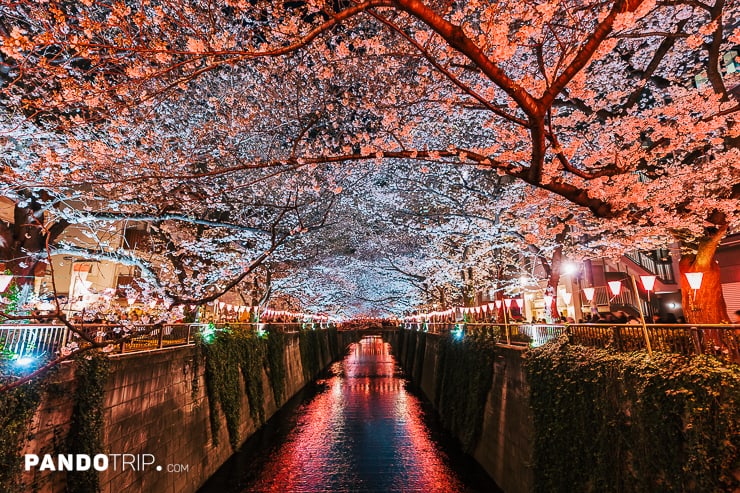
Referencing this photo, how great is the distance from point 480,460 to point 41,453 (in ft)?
41.7

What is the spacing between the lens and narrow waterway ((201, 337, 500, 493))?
11.9 metres

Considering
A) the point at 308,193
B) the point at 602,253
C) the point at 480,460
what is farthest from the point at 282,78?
the point at 602,253

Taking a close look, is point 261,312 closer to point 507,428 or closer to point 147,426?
point 147,426

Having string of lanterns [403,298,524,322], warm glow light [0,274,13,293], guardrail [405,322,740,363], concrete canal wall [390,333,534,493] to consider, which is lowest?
concrete canal wall [390,333,534,493]

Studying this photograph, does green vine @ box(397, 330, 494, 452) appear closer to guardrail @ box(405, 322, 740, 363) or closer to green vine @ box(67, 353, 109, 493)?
guardrail @ box(405, 322, 740, 363)

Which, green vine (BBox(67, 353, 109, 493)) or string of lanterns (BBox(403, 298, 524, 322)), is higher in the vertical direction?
string of lanterns (BBox(403, 298, 524, 322))

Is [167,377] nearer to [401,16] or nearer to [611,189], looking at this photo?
[401,16]

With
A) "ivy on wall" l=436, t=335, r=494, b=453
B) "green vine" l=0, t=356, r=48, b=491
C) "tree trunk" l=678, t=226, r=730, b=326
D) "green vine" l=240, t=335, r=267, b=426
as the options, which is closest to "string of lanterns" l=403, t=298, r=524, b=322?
"ivy on wall" l=436, t=335, r=494, b=453

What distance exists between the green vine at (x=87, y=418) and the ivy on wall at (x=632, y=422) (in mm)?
8851

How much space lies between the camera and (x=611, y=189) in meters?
8.01

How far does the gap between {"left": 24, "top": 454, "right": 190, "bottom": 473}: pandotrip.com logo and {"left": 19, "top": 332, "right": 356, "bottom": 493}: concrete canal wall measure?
42 mm

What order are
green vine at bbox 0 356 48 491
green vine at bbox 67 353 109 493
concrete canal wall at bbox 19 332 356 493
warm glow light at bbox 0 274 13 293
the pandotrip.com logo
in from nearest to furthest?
green vine at bbox 0 356 48 491, the pandotrip.com logo, concrete canal wall at bbox 19 332 356 493, green vine at bbox 67 353 109 493, warm glow light at bbox 0 274 13 293

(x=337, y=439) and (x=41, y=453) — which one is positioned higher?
(x=41, y=453)

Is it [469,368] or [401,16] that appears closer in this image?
[401,16]
